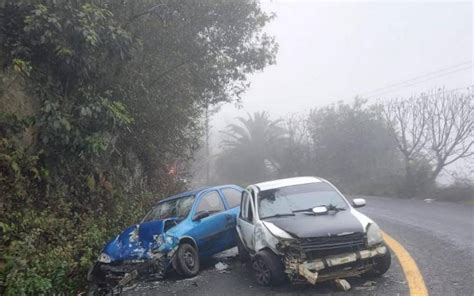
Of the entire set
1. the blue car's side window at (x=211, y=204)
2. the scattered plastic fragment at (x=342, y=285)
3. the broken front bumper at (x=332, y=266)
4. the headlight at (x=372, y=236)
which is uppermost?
→ the blue car's side window at (x=211, y=204)

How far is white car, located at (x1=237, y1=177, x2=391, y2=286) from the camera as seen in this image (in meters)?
6.53

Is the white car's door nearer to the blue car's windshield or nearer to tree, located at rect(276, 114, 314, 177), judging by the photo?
the blue car's windshield

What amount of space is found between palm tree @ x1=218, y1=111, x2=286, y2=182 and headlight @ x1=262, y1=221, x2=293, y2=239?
27663mm

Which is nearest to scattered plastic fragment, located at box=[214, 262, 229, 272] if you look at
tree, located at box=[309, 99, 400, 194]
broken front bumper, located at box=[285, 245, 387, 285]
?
broken front bumper, located at box=[285, 245, 387, 285]

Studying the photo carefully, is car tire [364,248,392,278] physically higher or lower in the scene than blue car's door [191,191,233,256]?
lower

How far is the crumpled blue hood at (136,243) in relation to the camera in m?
8.12

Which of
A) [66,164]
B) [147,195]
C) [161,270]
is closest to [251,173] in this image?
[147,195]

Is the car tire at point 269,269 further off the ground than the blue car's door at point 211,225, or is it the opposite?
the blue car's door at point 211,225

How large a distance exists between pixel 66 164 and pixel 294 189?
5.02m

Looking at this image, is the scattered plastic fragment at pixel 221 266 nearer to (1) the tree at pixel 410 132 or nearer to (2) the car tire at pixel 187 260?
(2) the car tire at pixel 187 260

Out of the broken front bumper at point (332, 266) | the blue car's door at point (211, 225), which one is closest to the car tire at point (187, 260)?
the blue car's door at point (211, 225)

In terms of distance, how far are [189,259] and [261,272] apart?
1815 mm

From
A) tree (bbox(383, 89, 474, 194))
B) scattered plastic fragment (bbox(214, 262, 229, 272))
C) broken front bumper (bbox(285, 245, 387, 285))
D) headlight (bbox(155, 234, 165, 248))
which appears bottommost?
scattered plastic fragment (bbox(214, 262, 229, 272))

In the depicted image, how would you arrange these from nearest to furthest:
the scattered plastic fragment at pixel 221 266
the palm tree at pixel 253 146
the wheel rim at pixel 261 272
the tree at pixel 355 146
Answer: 1. the wheel rim at pixel 261 272
2. the scattered plastic fragment at pixel 221 266
3. the tree at pixel 355 146
4. the palm tree at pixel 253 146
